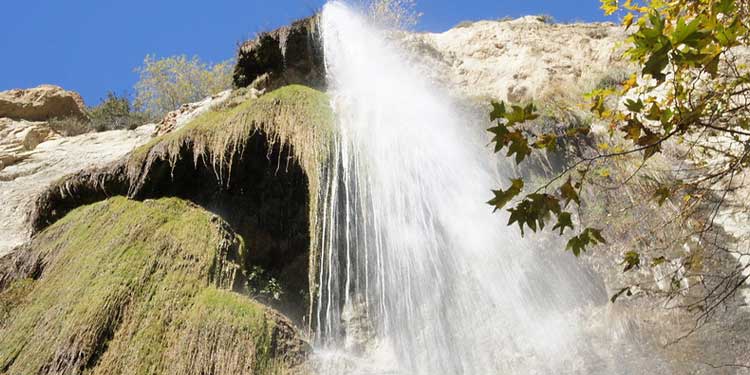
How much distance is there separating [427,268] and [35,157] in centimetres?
A: 998

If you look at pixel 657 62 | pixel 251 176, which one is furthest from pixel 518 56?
pixel 657 62

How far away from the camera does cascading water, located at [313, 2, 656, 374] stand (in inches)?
277

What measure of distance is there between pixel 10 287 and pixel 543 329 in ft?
21.7

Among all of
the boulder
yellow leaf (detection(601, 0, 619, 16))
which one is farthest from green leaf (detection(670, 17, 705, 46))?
the boulder

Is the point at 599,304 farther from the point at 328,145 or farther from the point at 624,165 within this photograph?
the point at 328,145

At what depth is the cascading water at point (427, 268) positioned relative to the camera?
7039mm

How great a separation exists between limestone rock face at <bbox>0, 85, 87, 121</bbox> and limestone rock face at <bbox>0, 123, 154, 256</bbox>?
0.70 metres

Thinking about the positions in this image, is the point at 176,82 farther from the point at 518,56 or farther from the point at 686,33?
the point at 686,33

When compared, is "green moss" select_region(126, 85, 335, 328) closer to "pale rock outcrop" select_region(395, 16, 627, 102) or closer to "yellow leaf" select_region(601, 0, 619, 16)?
"pale rock outcrop" select_region(395, 16, 627, 102)

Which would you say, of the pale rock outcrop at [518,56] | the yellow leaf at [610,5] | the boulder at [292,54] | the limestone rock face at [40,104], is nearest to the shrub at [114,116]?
the limestone rock face at [40,104]

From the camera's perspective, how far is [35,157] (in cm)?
1322

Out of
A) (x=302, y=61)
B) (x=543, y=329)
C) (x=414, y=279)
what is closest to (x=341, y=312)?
(x=414, y=279)

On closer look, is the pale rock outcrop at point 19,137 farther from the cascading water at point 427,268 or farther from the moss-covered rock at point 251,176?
the cascading water at point 427,268

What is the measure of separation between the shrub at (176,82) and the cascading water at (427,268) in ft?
46.4
